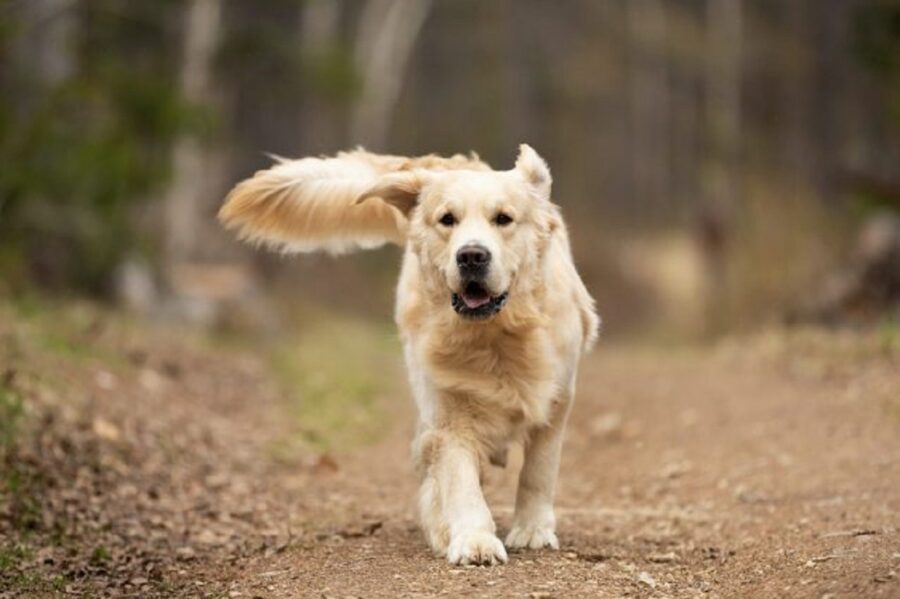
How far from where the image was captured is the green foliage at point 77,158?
34.8 feet

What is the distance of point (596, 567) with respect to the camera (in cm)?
495

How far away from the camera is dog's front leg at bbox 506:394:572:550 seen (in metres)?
5.34

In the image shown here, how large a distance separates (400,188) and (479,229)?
2.02 ft

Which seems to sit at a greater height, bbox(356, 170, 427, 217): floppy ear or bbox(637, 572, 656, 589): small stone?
bbox(356, 170, 427, 217): floppy ear

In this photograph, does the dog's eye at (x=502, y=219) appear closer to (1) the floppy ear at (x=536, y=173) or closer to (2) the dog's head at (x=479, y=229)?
(2) the dog's head at (x=479, y=229)

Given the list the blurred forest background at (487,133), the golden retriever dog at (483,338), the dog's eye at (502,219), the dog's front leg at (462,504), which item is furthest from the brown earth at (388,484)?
the blurred forest background at (487,133)

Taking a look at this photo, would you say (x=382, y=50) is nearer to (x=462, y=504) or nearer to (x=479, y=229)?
(x=479, y=229)

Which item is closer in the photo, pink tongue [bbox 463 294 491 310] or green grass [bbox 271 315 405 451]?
pink tongue [bbox 463 294 491 310]

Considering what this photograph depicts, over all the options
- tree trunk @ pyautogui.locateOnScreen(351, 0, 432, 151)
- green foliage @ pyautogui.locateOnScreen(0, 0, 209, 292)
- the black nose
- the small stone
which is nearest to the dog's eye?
the black nose

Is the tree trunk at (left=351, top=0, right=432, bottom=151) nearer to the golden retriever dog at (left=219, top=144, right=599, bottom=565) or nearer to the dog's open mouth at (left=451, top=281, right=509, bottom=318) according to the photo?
the golden retriever dog at (left=219, top=144, right=599, bottom=565)

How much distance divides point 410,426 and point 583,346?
3810 millimetres

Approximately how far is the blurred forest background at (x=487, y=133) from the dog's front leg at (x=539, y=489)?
5.80 m

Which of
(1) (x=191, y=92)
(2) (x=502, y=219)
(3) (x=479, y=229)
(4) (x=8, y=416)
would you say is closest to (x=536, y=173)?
(2) (x=502, y=219)

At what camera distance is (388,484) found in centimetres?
752
